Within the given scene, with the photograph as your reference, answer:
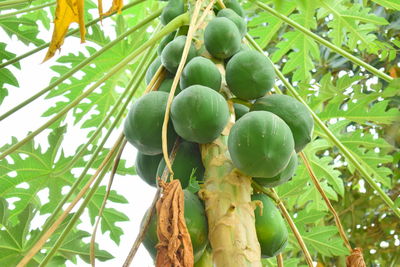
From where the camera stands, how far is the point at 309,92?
7.52 feet

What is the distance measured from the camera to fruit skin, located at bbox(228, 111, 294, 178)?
4.85 feet

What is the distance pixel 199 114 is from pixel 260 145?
199mm

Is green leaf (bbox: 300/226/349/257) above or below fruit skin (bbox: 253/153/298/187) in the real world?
below

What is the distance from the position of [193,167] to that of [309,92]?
817 mm

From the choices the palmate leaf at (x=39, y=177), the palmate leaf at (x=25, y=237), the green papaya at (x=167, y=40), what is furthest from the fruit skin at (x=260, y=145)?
the palmate leaf at (x=39, y=177)

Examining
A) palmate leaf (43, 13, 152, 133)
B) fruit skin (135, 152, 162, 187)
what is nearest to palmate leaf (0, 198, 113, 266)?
fruit skin (135, 152, 162, 187)

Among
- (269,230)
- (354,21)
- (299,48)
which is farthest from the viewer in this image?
(299,48)

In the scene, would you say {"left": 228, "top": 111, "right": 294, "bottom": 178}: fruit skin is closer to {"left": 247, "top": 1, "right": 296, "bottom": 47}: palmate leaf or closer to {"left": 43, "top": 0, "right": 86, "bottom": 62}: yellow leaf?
{"left": 43, "top": 0, "right": 86, "bottom": 62}: yellow leaf

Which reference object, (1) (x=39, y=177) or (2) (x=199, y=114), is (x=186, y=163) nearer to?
(2) (x=199, y=114)

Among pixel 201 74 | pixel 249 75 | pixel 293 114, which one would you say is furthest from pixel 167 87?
pixel 293 114

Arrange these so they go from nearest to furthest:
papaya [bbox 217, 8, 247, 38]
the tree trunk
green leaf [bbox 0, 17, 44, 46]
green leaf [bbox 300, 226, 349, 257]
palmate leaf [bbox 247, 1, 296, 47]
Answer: the tree trunk < papaya [bbox 217, 8, 247, 38] < green leaf [bbox 300, 226, 349, 257] < green leaf [bbox 0, 17, 44, 46] < palmate leaf [bbox 247, 1, 296, 47]

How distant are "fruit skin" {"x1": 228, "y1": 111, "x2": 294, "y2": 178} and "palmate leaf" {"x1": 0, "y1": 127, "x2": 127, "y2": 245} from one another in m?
1.11

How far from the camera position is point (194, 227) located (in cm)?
148

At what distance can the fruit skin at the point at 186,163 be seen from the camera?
168 cm
